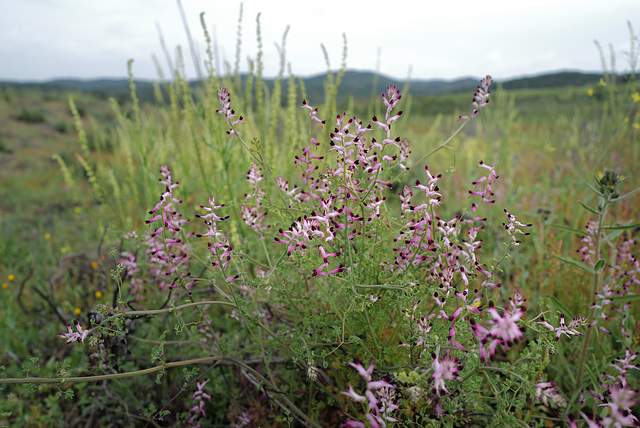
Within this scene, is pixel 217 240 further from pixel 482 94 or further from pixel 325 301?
pixel 482 94

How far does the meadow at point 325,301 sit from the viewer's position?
1037 mm

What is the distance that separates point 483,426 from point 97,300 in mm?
2629

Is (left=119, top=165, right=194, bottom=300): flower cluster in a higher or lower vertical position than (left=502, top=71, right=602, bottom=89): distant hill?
lower

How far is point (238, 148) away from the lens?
2.62 metres

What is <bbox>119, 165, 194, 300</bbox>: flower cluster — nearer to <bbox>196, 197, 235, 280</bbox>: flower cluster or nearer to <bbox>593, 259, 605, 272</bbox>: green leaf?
<bbox>196, 197, 235, 280</bbox>: flower cluster

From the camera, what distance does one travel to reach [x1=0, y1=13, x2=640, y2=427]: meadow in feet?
3.40

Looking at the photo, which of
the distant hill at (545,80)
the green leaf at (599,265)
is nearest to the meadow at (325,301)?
the green leaf at (599,265)

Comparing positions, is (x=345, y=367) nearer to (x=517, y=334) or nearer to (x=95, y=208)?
(x=517, y=334)

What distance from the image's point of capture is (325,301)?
3.68 ft

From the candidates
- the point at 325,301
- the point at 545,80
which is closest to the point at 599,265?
the point at 325,301

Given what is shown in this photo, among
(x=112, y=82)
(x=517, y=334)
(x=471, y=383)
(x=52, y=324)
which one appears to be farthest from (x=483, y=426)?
(x=112, y=82)

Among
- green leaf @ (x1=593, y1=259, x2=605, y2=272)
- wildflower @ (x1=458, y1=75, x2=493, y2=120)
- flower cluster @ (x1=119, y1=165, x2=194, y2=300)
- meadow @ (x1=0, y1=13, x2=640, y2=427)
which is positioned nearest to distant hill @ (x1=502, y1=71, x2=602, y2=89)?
meadow @ (x1=0, y1=13, x2=640, y2=427)

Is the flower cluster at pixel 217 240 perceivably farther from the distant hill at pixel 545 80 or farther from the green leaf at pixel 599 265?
the distant hill at pixel 545 80

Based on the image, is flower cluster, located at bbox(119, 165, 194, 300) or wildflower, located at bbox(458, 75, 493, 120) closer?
wildflower, located at bbox(458, 75, 493, 120)
